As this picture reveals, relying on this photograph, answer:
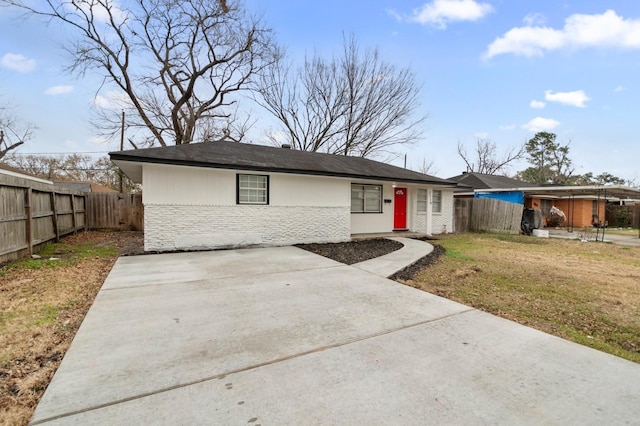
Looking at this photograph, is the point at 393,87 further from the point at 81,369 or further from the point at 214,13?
the point at 81,369

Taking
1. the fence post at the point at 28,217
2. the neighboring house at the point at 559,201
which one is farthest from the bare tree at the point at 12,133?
the neighboring house at the point at 559,201

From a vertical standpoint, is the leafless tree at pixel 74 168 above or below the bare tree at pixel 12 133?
below

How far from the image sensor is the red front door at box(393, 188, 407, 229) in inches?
526

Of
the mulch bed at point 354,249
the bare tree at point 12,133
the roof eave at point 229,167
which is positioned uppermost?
the bare tree at point 12,133

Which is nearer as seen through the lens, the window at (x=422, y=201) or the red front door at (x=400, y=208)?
the red front door at (x=400, y=208)

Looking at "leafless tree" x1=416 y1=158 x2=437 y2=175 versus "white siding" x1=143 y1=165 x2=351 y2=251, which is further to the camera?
"leafless tree" x1=416 y1=158 x2=437 y2=175

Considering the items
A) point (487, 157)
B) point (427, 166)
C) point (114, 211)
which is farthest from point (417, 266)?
point (427, 166)

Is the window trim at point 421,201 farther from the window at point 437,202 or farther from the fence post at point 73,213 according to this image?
the fence post at point 73,213

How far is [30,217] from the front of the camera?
24.9 feet

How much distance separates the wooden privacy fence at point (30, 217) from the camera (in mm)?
6559

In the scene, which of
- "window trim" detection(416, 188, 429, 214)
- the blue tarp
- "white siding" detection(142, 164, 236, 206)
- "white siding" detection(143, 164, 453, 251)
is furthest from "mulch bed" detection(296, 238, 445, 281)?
the blue tarp

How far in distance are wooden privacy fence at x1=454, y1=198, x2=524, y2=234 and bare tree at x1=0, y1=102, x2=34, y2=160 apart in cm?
3260

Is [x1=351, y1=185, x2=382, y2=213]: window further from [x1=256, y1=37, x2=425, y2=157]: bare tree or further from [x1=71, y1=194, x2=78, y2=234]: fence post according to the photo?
[x1=71, y1=194, x2=78, y2=234]: fence post

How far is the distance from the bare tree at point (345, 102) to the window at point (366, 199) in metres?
9.85
